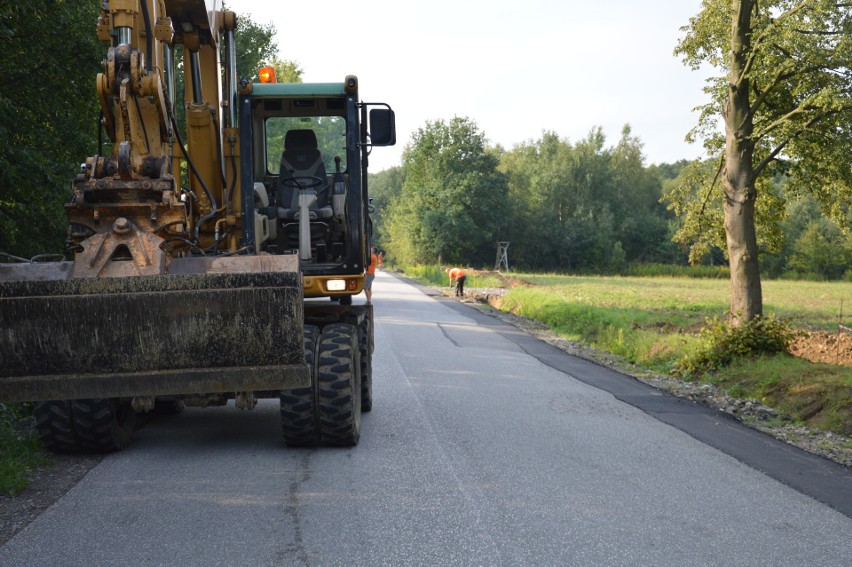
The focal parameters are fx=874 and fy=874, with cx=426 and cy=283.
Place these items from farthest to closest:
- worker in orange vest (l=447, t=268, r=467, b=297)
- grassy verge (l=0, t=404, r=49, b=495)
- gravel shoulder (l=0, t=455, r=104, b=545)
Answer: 1. worker in orange vest (l=447, t=268, r=467, b=297)
2. grassy verge (l=0, t=404, r=49, b=495)
3. gravel shoulder (l=0, t=455, r=104, b=545)

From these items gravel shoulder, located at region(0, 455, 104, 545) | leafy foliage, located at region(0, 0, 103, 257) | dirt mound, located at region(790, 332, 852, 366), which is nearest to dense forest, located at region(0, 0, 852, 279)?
leafy foliage, located at region(0, 0, 103, 257)

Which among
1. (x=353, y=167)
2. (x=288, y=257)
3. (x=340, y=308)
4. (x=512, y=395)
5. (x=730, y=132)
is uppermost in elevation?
(x=730, y=132)

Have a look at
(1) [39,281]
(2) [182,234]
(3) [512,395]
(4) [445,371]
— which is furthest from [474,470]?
(4) [445,371]

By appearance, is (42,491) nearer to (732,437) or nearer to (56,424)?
(56,424)

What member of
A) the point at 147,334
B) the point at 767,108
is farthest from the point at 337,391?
the point at 767,108

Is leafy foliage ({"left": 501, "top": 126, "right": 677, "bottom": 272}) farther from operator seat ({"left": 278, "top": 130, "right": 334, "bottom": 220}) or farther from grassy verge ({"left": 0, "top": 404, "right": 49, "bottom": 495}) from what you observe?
grassy verge ({"left": 0, "top": 404, "right": 49, "bottom": 495})

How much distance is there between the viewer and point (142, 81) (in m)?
5.79

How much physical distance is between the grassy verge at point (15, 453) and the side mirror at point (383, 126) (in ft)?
13.2

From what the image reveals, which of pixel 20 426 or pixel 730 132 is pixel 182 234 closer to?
pixel 20 426

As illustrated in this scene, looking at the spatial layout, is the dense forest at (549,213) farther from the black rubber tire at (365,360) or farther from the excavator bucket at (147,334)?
the excavator bucket at (147,334)

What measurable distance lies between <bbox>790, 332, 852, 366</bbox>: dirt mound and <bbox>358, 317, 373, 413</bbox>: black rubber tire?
795 cm

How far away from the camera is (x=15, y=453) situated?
6891 mm

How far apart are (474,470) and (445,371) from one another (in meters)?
6.12

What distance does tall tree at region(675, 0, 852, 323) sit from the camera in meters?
12.5
